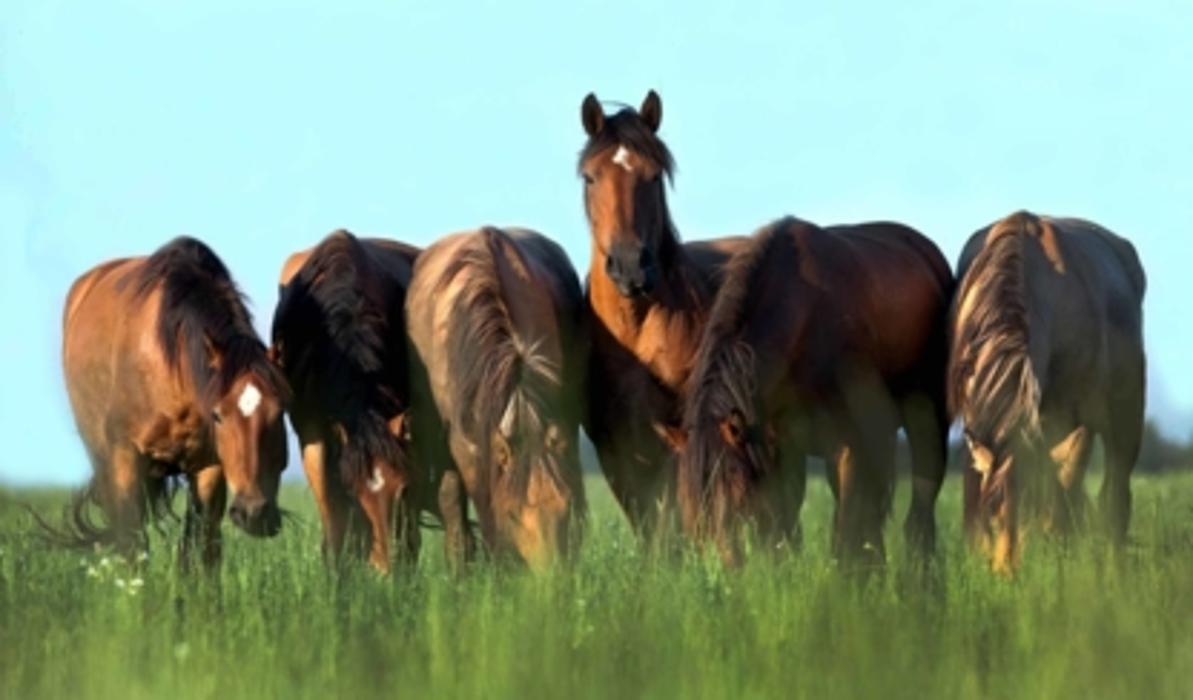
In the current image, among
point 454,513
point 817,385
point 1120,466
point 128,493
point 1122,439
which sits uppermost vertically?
point 817,385

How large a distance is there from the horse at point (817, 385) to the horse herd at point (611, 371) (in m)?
0.02

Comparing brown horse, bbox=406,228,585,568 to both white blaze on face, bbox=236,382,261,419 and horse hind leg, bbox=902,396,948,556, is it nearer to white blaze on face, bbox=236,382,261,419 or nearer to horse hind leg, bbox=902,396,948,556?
white blaze on face, bbox=236,382,261,419

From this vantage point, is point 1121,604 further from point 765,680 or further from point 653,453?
point 653,453

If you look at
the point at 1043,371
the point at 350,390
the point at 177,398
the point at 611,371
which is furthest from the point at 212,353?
→ the point at 1043,371

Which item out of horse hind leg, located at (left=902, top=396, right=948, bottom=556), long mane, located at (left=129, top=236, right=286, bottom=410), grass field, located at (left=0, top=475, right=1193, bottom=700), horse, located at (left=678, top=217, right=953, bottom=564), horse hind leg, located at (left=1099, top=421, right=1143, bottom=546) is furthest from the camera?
horse hind leg, located at (left=1099, top=421, right=1143, bottom=546)

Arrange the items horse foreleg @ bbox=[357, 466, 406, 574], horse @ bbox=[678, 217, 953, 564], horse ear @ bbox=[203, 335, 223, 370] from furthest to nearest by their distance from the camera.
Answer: horse foreleg @ bbox=[357, 466, 406, 574], horse ear @ bbox=[203, 335, 223, 370], horse @ bbox=[678, 217, 953, 564]

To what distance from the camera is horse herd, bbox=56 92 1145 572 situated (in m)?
10.9

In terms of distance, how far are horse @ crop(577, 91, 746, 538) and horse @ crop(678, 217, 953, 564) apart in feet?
1.52

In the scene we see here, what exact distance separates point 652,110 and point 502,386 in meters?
2.62

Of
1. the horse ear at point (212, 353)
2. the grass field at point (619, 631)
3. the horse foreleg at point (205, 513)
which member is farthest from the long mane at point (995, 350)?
the horse foreleg at point (205, 513)

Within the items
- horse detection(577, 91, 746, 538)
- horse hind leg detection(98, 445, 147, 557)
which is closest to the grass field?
horse hind leg detection(98, 445, 147, 557)

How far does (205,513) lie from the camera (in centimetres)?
1205

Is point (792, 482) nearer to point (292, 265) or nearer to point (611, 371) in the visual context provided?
point (611, 371)

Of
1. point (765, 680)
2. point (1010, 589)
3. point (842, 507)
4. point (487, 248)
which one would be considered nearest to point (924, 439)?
point (842, 507)
